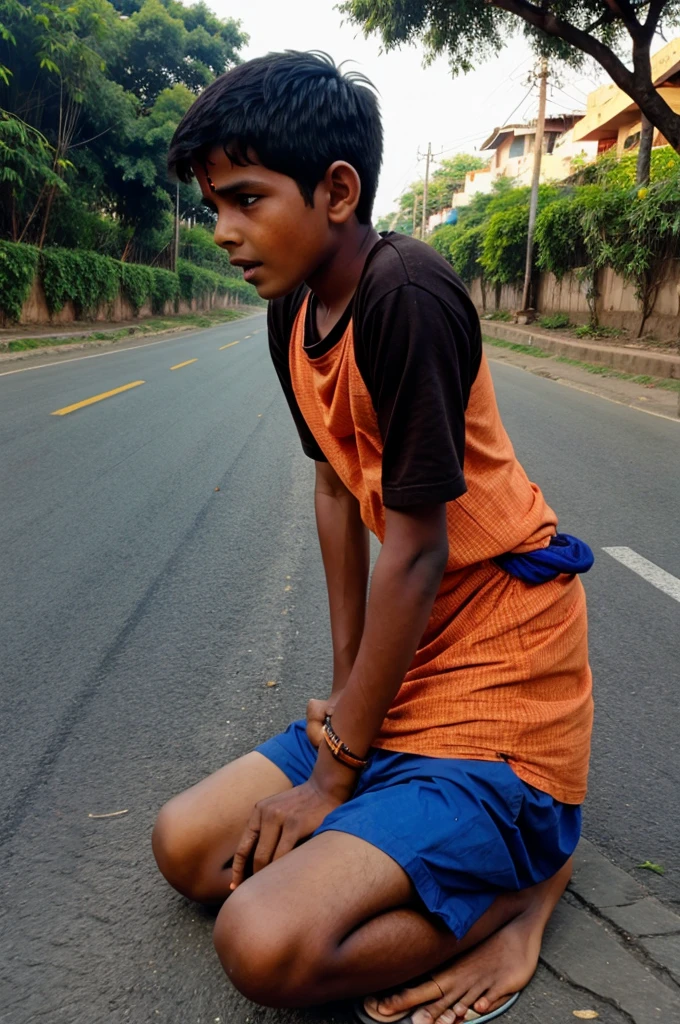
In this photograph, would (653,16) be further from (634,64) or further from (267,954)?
(267,954)

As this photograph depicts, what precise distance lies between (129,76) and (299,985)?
37.9m

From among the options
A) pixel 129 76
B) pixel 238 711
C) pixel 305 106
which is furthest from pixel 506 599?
pixel 129 76

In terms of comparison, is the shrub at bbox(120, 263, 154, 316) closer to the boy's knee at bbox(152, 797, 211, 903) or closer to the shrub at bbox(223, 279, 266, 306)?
the shrub at bbox(223, 279, 266, 306)

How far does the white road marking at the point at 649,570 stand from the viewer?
3.97 m

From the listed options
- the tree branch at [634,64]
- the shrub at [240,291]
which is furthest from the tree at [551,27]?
the shrub at [240,291]

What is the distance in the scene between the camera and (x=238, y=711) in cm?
278

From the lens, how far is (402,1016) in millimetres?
1549

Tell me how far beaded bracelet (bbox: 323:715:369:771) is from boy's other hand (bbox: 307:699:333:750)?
175 mm

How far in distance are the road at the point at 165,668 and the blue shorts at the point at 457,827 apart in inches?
9.3

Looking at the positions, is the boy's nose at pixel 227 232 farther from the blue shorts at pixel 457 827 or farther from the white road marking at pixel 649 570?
the white road marking at pixel 649 570

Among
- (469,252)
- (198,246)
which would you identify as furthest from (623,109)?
(198,246)

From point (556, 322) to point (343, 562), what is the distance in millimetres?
20261

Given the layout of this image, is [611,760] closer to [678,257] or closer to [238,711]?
[238,711]

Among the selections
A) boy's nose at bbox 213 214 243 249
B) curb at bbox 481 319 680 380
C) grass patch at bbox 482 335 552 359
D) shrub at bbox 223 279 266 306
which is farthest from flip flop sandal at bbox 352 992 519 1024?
shrub at bbox 223 279 266 306
